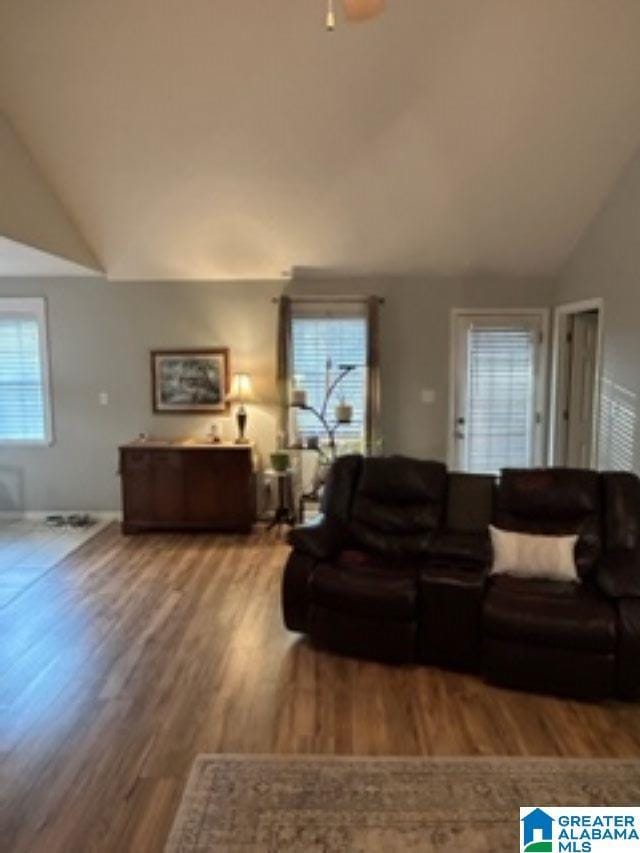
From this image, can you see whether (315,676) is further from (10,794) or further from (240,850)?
(10,794)

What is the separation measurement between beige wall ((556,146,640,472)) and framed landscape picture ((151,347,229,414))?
134 inches

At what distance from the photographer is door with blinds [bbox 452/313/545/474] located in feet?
18.8

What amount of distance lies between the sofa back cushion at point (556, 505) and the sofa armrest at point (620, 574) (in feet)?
0.51

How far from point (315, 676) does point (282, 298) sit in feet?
12.0

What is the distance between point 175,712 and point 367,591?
111cm

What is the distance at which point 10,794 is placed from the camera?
2.22 meters

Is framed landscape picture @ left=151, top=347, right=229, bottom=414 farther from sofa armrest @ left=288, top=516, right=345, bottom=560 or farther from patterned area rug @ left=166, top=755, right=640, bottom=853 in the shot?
patterned area rug @ left=166, top=755, right=640, bottom=853

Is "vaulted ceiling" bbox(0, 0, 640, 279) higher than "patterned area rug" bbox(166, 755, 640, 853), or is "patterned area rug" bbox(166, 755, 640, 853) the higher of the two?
"vaulted ceiling" bbox(0, 0, 640, 279)

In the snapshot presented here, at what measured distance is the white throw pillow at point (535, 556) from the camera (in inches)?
126

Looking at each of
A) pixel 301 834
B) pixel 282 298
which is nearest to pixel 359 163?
pixel 282 298

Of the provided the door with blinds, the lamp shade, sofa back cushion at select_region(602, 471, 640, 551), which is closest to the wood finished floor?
sofa back cushion at select_region(602, 471, 640, 551)

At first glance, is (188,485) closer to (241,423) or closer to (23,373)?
(241,423)

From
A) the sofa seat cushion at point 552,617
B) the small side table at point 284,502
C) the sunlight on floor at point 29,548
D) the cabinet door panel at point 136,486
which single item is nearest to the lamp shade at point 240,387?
the small side table at point 284,502

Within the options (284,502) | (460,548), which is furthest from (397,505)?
(284,502)
